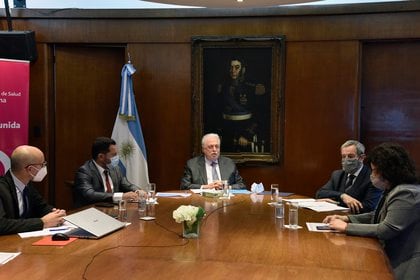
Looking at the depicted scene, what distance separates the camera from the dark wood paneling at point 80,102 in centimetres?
598

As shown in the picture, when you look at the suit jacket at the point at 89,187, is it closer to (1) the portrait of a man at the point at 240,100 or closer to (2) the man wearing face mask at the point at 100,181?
(2) the man wearing face mask at the point at 100,181

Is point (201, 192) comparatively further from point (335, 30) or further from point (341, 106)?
point (335, 30)

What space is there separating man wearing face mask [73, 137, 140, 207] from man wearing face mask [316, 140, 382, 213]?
1.67 m

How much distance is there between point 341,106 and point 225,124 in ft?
4.60

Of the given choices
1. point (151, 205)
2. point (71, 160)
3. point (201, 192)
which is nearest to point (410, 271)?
point (151, 205)

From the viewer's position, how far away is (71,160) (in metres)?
6.04

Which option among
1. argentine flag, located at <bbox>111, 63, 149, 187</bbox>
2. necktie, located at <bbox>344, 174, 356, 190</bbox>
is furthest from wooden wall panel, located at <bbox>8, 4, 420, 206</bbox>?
necktie, located at <bbox>344, 174, 356, 190</bbox>

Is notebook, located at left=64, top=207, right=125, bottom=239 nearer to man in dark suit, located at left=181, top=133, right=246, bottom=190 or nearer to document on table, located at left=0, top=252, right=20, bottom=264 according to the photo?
document on table, located at left=0, top=252, right=20, bottom=264

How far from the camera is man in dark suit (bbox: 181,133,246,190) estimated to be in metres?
4.85

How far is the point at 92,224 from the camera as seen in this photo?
106 inches

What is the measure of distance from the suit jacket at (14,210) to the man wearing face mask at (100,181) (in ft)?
1.73

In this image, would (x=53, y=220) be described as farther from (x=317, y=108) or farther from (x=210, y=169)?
(x=317, y=108)

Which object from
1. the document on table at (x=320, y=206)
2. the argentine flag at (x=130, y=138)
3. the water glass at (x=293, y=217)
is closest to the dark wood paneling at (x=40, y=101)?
the argentine flag at (x=130, y=138)

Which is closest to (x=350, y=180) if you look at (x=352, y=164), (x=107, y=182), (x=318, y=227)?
(x=352, y=164)
